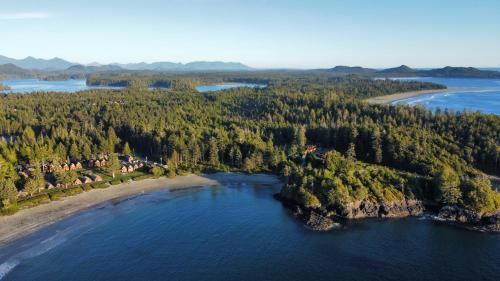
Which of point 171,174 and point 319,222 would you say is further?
point 171,174

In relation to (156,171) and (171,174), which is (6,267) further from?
(171,174)

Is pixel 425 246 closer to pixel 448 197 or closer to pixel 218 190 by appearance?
pixel 448 197

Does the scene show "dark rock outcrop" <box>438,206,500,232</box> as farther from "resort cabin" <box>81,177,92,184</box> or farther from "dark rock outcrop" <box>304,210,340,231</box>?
"resort cabin" <box>81,177,92,184</box>

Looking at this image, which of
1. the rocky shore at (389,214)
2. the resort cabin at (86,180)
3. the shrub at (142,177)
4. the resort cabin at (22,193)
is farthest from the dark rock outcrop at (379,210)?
the resort cabin at (22,193)

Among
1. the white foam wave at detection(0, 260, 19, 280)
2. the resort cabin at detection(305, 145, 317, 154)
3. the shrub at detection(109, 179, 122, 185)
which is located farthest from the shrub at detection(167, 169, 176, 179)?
the white foam wave at detection(0, 260, 19, 280)

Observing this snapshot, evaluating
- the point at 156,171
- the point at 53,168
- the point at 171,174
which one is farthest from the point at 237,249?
the point at 53,168

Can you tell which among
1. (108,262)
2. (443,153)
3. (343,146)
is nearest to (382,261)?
(108,262)

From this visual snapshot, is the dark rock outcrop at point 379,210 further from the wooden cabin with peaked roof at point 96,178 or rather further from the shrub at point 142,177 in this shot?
the wooden cabin with peaked roof at point 96,178
